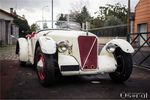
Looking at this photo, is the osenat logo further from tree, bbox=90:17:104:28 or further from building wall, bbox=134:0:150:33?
tree, bbox=90:17:104:28

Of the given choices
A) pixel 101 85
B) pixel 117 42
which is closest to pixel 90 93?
pixel 101 85

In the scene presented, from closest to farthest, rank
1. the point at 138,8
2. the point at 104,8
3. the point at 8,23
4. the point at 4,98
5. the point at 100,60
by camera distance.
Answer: the point at 4,98
the point at 100,60
the point at 138,8
the point at 8,23
the point at 104,8

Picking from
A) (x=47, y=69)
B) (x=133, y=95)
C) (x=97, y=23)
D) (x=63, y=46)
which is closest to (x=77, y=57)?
(x=63, y=46)

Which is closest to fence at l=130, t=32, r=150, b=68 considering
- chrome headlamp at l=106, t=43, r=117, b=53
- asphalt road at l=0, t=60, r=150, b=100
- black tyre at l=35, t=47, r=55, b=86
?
asphalt road at l=0, t=60, r=150, b=100

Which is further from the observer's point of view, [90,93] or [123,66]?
[123,66]

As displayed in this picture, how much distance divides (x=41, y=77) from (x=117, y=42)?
7.35 ft

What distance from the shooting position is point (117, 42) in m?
8.01

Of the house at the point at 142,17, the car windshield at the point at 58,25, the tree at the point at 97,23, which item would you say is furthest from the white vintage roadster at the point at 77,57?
the tree at the point at 97,23

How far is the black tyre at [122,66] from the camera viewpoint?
7.57 meters

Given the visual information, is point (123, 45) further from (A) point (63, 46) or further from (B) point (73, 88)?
(B) point (73, 88)

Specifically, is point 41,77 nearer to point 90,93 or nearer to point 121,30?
point 90,93

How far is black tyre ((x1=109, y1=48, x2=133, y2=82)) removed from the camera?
7566 mm

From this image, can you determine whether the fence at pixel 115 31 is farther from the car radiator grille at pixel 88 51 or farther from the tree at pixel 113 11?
the tree at pixel 113 11

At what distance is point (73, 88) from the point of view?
23.1 ft
